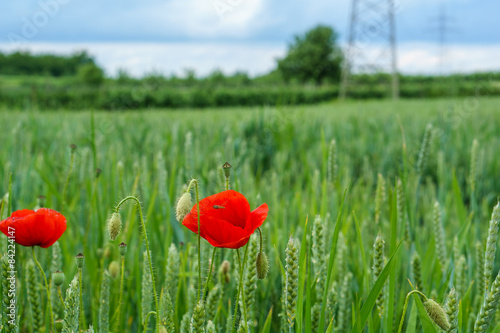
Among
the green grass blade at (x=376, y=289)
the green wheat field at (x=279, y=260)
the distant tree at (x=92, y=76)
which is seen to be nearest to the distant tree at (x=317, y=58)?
the distant tree at (x=92, y=76)

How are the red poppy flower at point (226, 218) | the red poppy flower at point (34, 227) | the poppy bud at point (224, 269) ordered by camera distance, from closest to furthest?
the red poppy flower at point (226, 218) → the red poppy flower at point (34, 227) → the poppy bud at point (224, 269)

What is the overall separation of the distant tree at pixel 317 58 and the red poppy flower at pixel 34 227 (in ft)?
164

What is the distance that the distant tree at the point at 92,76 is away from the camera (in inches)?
807

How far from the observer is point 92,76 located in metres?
20.4

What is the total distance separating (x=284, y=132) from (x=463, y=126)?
6.41 feet

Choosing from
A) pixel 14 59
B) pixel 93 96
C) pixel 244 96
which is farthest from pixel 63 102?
Result: pixel 244 96

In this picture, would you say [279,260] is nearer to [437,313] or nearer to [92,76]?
[437,313]

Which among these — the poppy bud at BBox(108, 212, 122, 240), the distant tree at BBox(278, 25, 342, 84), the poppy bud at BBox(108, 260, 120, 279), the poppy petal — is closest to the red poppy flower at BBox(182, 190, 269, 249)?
the poppy petal

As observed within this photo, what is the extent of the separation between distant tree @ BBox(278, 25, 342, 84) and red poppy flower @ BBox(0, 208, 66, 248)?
164 ft

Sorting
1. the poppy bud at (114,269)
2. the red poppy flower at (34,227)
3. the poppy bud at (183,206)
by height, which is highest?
the poppy bud at (183,206)

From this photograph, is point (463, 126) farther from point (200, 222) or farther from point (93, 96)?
point (93, 96)

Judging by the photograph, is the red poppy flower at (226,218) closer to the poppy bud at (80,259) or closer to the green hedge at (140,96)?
the poppy bud at (80,259)

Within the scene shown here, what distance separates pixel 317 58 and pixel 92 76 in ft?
109

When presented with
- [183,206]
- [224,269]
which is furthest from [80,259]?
[224,269]
